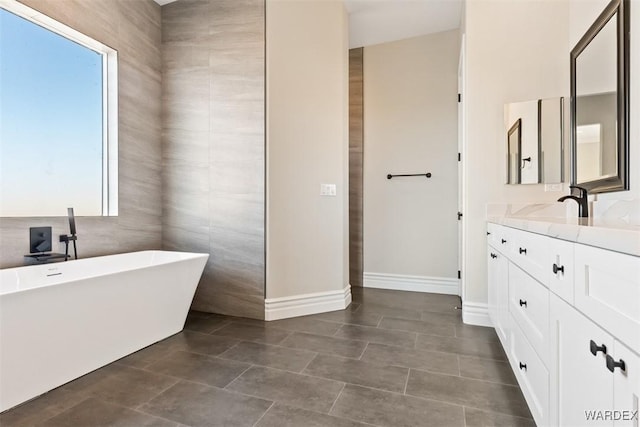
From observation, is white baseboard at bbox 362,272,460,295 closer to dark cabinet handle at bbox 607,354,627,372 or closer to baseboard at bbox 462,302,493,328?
baseboard at bbox 462,302,493,328

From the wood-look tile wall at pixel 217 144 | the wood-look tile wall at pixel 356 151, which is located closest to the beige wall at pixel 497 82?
the wood-look tile wall at pixel 356 151

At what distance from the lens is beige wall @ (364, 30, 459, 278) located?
363 centimetres

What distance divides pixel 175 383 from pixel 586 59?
3198 mm

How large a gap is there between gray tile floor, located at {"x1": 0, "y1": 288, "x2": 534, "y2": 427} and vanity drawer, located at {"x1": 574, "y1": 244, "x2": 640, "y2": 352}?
985 millimetres

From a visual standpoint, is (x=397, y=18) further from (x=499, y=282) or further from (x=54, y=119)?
(x=54, y=119)

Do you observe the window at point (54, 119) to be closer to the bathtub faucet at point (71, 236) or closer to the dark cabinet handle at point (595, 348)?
the bathtub faucet at point (71, 236)

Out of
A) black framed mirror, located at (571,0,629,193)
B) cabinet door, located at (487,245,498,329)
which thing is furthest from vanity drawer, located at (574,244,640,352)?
cabinet door, located at (487,245,498,329)

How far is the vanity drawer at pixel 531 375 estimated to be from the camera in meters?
1.10

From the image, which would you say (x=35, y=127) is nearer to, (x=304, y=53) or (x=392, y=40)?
(x=304, y=53)

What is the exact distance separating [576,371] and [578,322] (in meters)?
0.14

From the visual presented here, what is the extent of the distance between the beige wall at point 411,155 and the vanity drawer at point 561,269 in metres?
2.67

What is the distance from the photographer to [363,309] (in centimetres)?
311

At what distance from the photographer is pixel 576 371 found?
33.8 inches

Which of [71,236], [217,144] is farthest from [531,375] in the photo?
[71,236]
